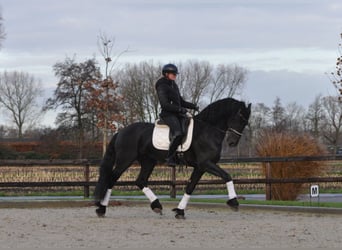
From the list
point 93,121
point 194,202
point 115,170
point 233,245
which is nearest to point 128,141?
point 115,170

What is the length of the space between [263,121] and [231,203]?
66.3 meters

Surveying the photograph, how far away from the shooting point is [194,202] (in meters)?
16.1

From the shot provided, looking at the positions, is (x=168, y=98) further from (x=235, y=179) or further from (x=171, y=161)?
(x=235, y=179)

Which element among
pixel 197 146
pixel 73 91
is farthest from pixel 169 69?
pixel 73 91

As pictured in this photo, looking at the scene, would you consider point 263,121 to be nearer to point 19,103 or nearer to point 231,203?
point 19,103

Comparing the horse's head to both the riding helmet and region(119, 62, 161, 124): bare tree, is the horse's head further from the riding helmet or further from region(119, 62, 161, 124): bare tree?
region(119, 62, 161, 124): bare tree

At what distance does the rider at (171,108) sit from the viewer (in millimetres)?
12805

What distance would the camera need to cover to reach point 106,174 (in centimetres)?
1355

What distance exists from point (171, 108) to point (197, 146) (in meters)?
0.89

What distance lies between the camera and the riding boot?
12.8m

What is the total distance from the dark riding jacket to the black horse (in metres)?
0.49

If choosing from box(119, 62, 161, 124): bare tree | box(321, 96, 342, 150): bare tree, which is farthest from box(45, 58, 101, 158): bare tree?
box(321, 96, 342, 150): bare tree

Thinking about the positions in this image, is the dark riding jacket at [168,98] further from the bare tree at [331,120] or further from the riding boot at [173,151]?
the bare tree at [331,120]

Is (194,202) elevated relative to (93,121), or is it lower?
lower
